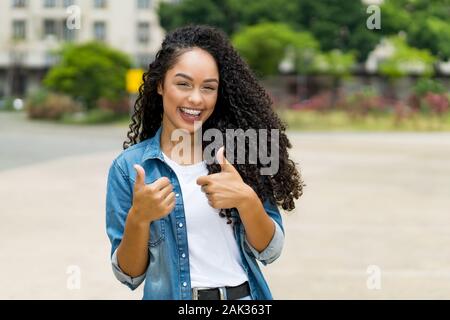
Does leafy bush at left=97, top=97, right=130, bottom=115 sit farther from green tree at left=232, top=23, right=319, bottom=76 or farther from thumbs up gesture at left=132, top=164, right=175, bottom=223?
thumbs up gesture at left=132, top=164, right=175, bottom=223

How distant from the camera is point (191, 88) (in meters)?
2.31

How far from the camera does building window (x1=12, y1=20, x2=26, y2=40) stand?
183 ft

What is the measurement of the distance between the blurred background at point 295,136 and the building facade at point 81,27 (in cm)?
10

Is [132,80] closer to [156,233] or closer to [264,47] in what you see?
[264,47]

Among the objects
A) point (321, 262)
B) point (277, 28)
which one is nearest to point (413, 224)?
point (321, 262)

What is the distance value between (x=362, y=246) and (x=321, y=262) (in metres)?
0.87

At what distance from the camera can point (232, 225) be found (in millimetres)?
2328

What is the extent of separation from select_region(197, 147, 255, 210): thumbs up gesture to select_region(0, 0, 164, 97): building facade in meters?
53.0

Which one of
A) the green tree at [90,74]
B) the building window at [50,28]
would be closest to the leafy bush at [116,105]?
the green tree at [90,74]

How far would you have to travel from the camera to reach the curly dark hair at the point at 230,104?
2354 millimetres

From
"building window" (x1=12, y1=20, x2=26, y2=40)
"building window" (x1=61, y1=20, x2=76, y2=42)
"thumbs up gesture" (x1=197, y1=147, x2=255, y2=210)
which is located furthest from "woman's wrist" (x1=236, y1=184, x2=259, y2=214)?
"building window" (x1=12, y1=20, x2=26, y2=40)

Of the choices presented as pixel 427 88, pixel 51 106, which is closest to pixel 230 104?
pixel 51 106

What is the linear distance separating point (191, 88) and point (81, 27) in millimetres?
54278
